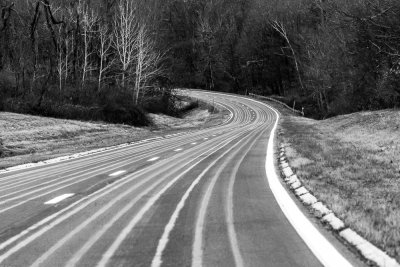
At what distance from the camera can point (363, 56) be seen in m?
39.8

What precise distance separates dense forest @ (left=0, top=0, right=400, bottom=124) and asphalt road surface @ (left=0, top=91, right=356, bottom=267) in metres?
5.51

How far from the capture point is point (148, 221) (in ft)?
23.5

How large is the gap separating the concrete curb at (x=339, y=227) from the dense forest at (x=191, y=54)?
27.4 feet

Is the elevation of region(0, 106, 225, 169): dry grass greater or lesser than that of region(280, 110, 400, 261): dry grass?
lesser

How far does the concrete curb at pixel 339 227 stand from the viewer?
15.9 feet

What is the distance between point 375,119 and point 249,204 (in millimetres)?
21746

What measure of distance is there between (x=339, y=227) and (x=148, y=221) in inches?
106

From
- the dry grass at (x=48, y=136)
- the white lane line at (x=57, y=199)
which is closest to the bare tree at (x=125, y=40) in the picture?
the dry grass at (x=48, y=136)

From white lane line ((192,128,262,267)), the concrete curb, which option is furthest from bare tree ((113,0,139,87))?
white lane line ((192,128,262,267))

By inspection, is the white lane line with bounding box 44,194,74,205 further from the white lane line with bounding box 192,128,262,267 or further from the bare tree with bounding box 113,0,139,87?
the bare tree with bounding box 113,0,139,87

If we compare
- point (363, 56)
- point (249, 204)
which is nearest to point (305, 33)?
point (363, 56)

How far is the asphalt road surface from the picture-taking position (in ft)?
17.6

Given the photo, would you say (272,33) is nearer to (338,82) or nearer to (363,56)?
(338,82)

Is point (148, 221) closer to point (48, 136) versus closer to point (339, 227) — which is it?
point (339, 227)
